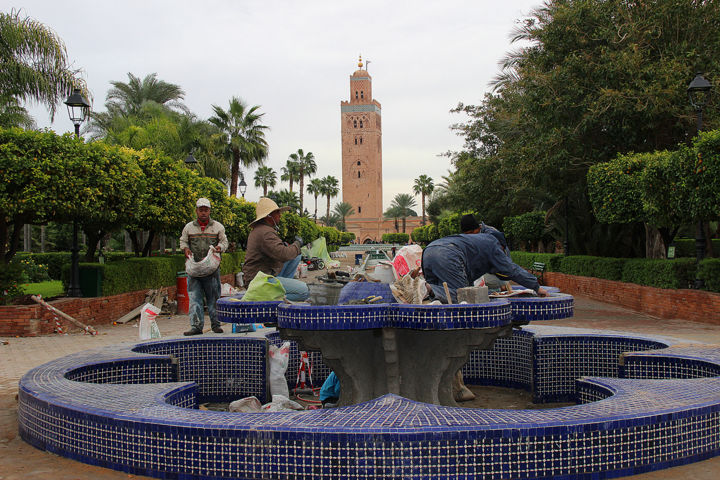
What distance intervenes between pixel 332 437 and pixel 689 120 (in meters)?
15.3

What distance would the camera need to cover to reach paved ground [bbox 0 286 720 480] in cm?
348

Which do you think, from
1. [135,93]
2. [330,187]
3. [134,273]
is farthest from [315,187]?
[134,273]

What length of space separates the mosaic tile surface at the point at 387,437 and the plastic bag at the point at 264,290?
113cm

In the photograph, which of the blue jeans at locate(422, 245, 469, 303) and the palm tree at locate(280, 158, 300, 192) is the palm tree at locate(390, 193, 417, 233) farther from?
the blue jeans at locate(422, 245, 469, 303)

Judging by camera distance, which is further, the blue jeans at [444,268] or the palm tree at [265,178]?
the palm tree at [265,178]

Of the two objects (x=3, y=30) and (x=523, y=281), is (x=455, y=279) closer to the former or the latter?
(x=523, y=281)

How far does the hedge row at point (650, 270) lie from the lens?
12.8 metres

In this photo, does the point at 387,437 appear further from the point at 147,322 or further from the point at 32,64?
the point at 32,64

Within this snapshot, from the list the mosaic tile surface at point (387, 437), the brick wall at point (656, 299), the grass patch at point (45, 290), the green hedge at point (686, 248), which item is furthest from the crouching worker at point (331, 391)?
the green hedge at point (686, 248)

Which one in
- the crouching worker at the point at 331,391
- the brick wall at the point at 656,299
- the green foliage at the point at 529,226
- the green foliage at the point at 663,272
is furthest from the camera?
the green foliage at the point at 529,226

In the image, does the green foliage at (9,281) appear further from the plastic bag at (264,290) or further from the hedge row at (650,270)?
the hedge row at (650,270)

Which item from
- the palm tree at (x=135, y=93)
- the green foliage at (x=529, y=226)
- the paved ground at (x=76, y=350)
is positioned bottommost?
the paved ground at (x=76, y=350)

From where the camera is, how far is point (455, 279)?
5.00 metres

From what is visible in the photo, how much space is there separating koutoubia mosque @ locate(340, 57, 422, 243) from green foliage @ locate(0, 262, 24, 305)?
11168 cm
